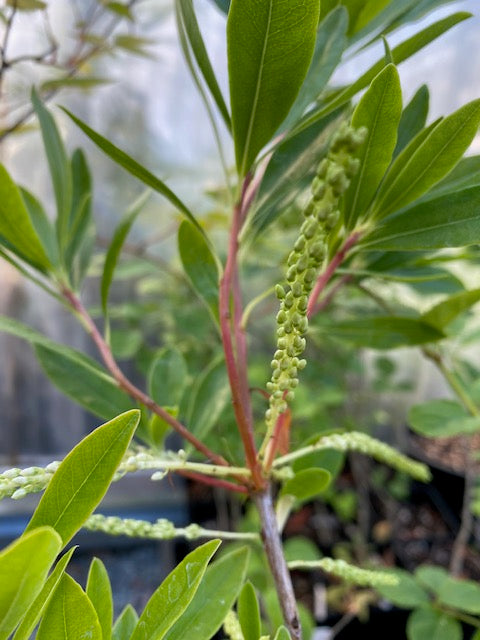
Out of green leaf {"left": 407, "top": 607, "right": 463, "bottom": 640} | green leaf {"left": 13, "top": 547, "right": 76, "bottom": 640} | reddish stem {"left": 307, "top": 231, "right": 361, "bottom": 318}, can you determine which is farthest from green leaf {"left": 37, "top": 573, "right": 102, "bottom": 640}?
green leaf {"left": 407, "top": 607, "right": 463, "bottom": 640}

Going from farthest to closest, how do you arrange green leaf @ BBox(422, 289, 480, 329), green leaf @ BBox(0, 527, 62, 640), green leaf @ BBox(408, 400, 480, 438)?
green leaf @ BBox(408, 400, 480, 438) < green leaf @ BBox(422, 289, 480, 329) < green leaf @ BBox(0, 527, 62, 640)

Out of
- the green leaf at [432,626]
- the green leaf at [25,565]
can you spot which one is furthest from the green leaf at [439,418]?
the green leaf at [25,565]

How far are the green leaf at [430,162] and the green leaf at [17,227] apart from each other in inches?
9.8

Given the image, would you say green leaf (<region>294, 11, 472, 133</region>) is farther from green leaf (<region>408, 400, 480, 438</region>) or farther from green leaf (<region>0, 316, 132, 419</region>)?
green leaf (<region>408, 400, 480, 438</region>)

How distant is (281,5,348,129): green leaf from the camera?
1.07ft

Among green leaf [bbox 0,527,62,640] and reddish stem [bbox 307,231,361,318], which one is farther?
reddish stem [bbox 307,231,361,318]

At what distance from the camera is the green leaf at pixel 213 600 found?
0.29 meters

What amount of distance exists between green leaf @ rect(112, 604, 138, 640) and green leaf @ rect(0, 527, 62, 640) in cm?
16

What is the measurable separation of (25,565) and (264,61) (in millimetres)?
263

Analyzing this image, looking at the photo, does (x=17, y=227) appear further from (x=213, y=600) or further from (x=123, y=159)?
(x=213, y=600)

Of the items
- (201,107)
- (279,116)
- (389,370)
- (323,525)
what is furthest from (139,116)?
(279,116)

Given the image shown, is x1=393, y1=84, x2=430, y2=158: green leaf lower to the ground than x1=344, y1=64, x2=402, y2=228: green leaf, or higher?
higher

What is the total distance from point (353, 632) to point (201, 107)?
5.51 ft

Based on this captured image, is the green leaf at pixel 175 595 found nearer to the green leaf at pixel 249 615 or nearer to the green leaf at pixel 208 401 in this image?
the green leaf at pixel 249 615
